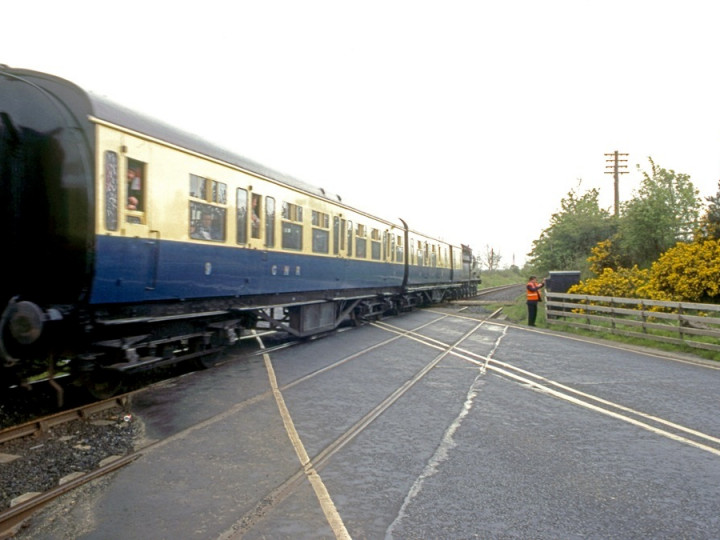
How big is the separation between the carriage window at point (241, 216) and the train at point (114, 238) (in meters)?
0.02

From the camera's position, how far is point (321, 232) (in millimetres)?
12820

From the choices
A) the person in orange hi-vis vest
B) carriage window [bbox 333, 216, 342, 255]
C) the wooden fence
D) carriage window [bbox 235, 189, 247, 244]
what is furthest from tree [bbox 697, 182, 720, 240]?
carriage window [bbox 235, 189, 247, 244]

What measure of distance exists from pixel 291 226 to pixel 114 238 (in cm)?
507

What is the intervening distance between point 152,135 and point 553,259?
29.9 m

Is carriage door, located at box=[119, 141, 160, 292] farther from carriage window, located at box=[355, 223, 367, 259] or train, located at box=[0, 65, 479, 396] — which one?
carriage window, located at box=[355, 223, 367, 259]

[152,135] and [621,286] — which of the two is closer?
[152,135]

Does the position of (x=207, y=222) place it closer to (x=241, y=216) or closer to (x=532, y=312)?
(x=241, y=216)

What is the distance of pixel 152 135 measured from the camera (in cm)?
706

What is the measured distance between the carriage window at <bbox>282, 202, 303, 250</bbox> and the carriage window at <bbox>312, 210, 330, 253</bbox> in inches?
32.3

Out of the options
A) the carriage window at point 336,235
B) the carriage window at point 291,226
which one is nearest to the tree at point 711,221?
the carriage window at point 336,235

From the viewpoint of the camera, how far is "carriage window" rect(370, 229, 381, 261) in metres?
16.8

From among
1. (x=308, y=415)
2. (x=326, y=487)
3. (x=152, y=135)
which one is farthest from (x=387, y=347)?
(x=326, y=487)

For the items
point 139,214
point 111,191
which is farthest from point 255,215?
point 111,191

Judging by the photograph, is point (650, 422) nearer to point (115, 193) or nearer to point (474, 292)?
point (115, 193)
